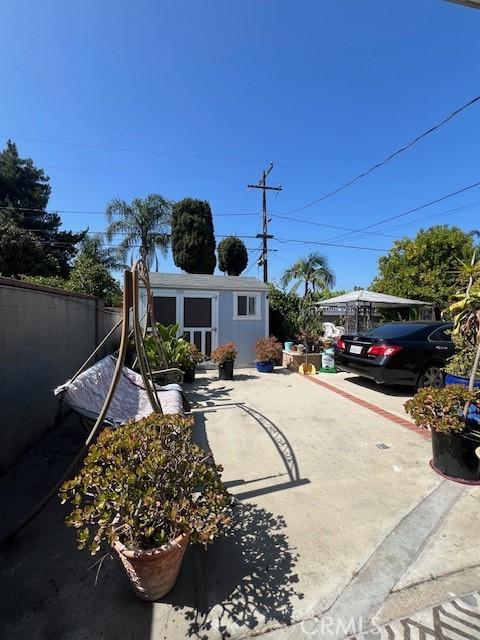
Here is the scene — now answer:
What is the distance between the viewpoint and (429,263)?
16703mm

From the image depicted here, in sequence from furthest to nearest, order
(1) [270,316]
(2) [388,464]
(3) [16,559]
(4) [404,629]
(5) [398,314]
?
(5) [398,314] → (1) [270,316] → (2) [388,464] → (3) [16,559] → (4) [404,629]

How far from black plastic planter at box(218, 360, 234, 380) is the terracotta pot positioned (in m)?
6.04

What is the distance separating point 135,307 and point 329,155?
1232 centimetres

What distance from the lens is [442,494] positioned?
2.74 meters

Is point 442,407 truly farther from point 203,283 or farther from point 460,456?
point 203,283

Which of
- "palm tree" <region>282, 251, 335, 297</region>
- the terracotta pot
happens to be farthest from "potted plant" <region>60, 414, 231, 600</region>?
"palm tree" <region>282, 251, 335, 297</region>

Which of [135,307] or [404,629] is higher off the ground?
[135,307]

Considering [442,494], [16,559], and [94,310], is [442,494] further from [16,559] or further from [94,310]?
[94,310]

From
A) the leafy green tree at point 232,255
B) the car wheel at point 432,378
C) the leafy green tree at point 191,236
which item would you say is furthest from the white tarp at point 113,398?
the leafy green tree at point 232,255

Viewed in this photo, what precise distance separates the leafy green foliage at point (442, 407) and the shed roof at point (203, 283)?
7376 millimetres

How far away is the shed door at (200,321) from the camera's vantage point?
382 inches

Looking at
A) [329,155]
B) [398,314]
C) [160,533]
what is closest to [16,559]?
[160,533]

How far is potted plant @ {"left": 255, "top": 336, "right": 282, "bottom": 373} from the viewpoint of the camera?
8.95 m

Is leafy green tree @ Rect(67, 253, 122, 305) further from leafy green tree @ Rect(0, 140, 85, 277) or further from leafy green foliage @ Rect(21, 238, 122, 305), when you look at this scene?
leafy green tree @ Rect(0, 140, 85, 277)
